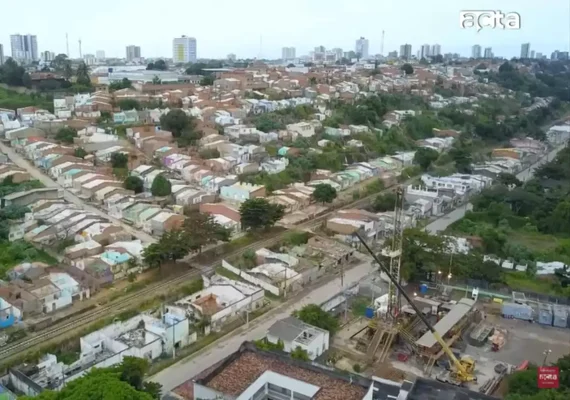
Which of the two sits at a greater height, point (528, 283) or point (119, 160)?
point (119, 160)

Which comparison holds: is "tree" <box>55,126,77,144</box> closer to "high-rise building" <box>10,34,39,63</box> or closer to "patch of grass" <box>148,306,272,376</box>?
"patch of grass" <box>148,306,272,376</box>

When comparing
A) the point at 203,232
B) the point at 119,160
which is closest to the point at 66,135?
the point at 119,160

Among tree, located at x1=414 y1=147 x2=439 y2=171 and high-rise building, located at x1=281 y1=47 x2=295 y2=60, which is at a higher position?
high-rise building, located at x1=281 y1=47 x2=295 y2=60

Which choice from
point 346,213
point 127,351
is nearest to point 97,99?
point 346,213

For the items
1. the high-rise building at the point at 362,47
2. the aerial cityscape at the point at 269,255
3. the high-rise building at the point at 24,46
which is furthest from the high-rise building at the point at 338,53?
the aerial cityscape at the point at 269,255

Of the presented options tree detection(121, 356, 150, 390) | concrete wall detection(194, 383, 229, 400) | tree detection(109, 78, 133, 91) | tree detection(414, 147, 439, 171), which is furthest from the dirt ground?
tree detection(109, 78, 133, 91)

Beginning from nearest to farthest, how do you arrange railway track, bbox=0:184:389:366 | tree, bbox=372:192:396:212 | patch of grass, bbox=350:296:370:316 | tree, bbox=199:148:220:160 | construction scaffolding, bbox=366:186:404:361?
1. railway track, bbox=0:184:389:366
2. construction scaffolding, bbox=366:186:404:361
3. patch of grass, bbox=350:296:370:316
4. tree, bbox=372:192:396:212
5. tree, bbox=199:148:220:160

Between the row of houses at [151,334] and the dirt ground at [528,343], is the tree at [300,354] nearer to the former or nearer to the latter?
the row of houses at [151,334]

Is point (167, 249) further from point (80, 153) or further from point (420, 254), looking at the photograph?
point (80, 153)
